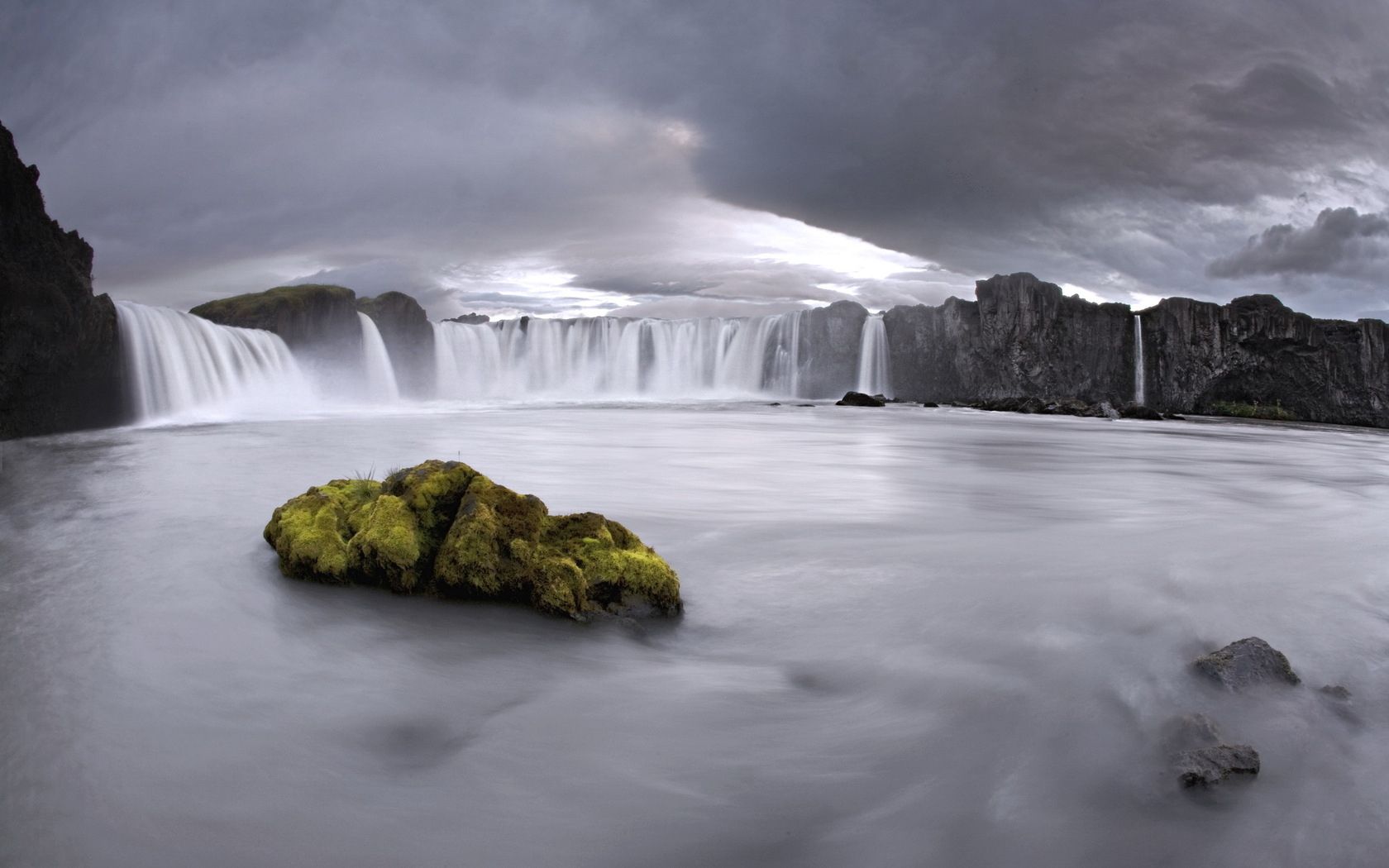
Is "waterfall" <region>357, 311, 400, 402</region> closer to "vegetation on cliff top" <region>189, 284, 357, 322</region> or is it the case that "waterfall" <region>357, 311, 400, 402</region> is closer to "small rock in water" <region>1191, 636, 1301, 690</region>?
"vegetation on cliff top" <region>189, 284, 357, 322</region>

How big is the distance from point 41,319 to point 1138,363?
6781 centimetres

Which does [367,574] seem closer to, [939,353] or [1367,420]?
[939,353]

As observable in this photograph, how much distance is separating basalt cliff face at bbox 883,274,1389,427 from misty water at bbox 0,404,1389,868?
57.5 m

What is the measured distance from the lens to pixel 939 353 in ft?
223

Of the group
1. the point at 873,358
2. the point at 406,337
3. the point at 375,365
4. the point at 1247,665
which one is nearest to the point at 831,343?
the point at 873,358

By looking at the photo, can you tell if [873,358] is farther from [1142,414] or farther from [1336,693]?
[1336,693]

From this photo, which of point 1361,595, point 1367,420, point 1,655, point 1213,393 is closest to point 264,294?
point 1,655

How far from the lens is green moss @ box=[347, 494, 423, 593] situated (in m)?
6.14

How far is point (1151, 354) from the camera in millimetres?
60906

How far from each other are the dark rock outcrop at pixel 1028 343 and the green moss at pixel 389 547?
2522 inches

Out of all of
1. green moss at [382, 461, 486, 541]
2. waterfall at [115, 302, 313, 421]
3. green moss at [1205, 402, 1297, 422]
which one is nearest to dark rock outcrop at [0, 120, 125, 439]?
waterfall at [115, 302, 313, 421]

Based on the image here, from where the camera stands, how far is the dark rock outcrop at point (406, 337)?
222ft

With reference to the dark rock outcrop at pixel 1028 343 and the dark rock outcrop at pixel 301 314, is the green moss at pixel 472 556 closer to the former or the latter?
the dark rock outcrop at pixel 301 314

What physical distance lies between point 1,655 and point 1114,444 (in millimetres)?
26508
